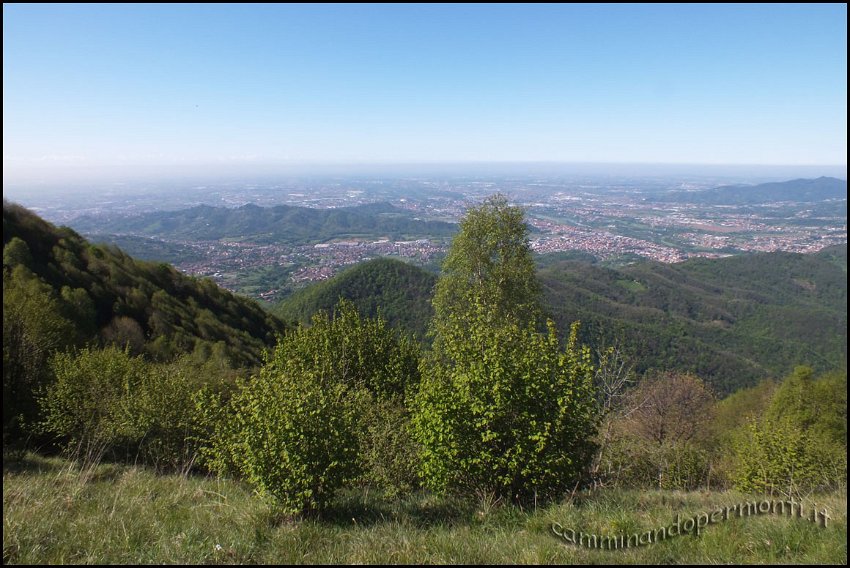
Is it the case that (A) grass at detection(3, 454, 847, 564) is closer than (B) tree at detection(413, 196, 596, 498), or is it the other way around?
(A) grass at detection(3, 454, 847, 564)

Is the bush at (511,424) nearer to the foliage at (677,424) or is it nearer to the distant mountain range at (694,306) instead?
the foliage at (677,424)

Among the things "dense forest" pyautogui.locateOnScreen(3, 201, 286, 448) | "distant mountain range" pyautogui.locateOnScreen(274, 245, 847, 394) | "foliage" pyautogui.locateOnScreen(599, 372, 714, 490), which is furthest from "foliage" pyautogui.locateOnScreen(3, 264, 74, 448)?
"distant mountain range" pyautogui.locateOnScreen(274, 245, 847, 394)

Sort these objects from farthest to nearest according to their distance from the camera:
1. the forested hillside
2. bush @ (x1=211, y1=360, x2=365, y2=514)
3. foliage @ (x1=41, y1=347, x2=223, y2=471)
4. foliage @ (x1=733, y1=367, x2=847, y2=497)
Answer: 1. the forested hillside
2. foliage @ (x1=733, y1=367, x2=847, y2=497)
3. foliage @ (x1=41, y1=347, x2=223, y2=471)
4. bush @ (x1=211, y1=360, x2=365, y2=514)

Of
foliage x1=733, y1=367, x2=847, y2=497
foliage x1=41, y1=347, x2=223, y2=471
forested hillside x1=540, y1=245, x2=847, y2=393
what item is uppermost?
foliage x1=41, y1=347, x2=223, y2=471

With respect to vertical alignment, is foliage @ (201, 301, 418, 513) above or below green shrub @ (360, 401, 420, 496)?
above

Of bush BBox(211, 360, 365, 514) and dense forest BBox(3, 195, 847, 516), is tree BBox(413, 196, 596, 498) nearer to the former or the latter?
dense forest BBox(3, 195, 847, 516)

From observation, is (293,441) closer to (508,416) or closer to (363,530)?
(363,530)

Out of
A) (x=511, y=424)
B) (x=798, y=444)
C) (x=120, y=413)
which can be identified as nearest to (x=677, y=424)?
(x=798, y=444)

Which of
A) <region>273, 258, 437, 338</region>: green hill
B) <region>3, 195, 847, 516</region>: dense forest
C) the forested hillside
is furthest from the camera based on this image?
the forested hillside
